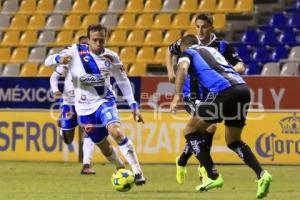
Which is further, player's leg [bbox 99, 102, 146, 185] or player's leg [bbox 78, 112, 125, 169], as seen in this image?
player's leg [bbox 78, 112, 125, 169]

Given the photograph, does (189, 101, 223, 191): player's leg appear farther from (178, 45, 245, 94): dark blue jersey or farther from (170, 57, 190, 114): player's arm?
(170, 57, 190, 114): player's arm

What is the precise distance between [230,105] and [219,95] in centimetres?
18

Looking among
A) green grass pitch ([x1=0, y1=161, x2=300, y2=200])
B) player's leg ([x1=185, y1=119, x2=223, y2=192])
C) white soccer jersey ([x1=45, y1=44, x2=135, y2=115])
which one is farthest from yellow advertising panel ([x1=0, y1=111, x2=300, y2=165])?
player's leg ([x1=185, y1=119, x2=223, y2=192])

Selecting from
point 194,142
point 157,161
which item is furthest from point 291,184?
point 157,161

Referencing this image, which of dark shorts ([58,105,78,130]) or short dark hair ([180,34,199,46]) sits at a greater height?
short dark hair ([180,34,199,46])

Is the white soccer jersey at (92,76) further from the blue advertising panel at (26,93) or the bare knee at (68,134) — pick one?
the blue advertising panel at (26,93)

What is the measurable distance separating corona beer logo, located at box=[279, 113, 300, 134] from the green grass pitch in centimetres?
80

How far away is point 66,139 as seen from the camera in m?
15.3

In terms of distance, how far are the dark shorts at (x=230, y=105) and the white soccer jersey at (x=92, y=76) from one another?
1914 millimetres

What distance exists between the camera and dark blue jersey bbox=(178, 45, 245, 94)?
11.2 meters

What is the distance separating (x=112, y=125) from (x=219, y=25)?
13.1 metres

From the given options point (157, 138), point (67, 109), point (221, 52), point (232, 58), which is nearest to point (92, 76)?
point (221, 52)

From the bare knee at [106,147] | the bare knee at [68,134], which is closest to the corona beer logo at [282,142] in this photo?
the bare knee at [68,134]

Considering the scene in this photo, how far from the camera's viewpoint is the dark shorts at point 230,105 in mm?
11070
